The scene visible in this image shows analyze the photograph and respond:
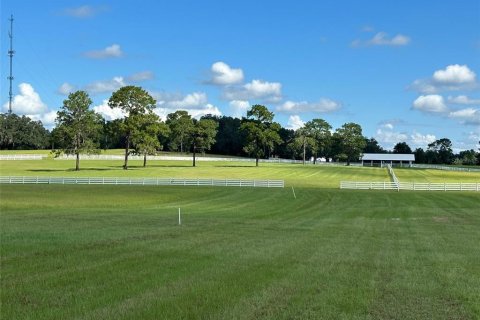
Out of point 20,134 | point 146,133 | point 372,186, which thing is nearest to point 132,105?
point 146,133

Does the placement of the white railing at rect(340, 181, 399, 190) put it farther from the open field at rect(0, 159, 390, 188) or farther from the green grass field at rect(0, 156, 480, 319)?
the green grass field at rect(0, 156, 480, 319)

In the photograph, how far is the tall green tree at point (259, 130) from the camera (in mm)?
109000

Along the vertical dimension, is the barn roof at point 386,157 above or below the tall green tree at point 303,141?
below

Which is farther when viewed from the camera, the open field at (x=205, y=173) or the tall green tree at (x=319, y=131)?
the tall green tree at (x=319, y=131)

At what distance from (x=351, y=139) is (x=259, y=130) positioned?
53.5m

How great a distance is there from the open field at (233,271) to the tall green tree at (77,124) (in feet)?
206

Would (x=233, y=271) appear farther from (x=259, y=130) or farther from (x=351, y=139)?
(x=351, y=139)

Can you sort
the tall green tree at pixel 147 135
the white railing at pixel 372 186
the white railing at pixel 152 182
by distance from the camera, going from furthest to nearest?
the tall green tree at pixel 147 135 < the white railing at pixel 372 186 < the white railing at pixel 152 182

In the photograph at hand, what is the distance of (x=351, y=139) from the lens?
15400cm

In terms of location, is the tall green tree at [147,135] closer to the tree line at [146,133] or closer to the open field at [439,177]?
the tree line at [146,133]

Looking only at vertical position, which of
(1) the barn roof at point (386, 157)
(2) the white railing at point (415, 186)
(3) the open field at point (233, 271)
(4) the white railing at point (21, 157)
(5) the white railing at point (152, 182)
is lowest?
(5) the white railing at point (152, 182)

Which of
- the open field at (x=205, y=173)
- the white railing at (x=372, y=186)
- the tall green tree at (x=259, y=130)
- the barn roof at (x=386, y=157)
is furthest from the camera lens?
the barn roof at (x=386, y=157)

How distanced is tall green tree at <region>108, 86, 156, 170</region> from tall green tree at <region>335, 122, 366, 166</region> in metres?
81.6

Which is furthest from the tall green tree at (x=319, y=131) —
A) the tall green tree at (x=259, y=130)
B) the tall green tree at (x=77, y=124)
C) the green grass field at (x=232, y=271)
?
the green grass field at (x=232, y=271)
